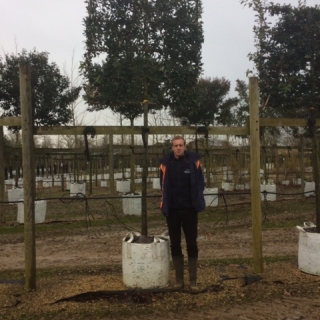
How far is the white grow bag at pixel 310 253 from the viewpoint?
4841 millimetres

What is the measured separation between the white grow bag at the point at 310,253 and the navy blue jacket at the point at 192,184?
155cm

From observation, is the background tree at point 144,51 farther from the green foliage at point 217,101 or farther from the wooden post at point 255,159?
the green foliage at point 217,101

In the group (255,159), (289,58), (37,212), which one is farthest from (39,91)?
(255,159)

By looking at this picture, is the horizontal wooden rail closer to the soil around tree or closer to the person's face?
the person's face

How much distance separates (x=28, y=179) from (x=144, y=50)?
4.74m

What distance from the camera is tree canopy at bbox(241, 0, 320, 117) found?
11.0 m

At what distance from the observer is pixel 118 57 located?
27.7ft

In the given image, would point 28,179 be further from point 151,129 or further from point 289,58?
point 289,58

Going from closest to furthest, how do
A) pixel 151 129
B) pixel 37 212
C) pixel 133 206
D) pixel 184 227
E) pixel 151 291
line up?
pixel 151 291 → pixel 184 227 → pixel 151 129 → pixel 37 212 → pixel 133 206

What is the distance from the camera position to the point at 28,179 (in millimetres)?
4387

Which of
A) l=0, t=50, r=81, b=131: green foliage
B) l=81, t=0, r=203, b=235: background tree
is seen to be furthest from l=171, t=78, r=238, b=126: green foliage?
l=81, t=0, r=203, b=235: background tree

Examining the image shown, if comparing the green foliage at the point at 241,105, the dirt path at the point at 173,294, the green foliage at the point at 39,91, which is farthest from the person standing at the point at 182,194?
the green foliage at the point at 241,105

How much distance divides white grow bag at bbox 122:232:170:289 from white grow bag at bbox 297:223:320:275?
180cm

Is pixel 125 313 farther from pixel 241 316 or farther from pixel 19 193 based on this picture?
pixel 19 193
